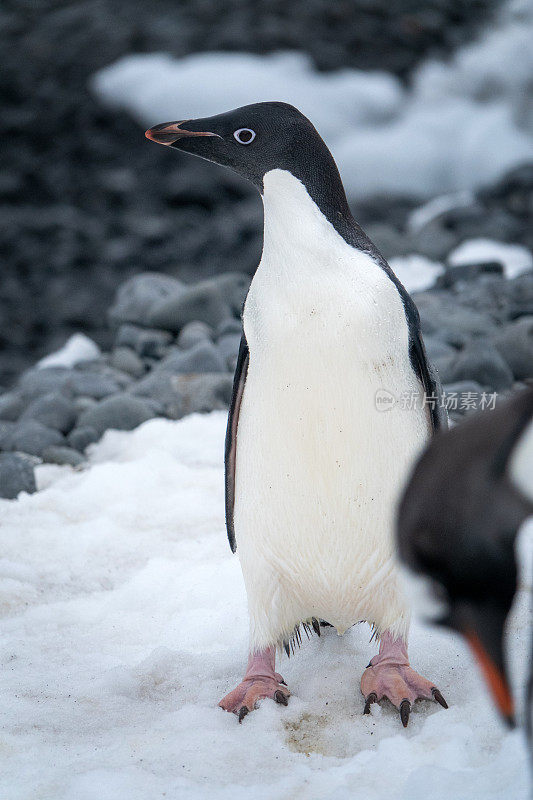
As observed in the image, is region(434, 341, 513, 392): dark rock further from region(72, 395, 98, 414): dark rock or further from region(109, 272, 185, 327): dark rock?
region(109, 272, 185, 327): dark rock

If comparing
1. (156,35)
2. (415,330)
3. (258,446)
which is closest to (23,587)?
(258,446)

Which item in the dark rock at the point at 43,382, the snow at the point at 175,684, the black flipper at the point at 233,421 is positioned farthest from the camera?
the dark rock at the point at 43,382

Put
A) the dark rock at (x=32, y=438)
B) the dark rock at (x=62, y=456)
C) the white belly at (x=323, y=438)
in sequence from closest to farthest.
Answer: the white belly at (x=323, y=438)
the dark rock at (x=62, y=456)
the dark rock at (x=32, y=438)

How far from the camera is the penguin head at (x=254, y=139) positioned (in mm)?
1940

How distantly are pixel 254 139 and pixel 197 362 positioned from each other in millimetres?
2539

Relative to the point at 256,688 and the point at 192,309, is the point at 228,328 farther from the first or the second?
the point at 256,688

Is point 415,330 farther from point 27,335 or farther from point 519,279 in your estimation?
point 27,335

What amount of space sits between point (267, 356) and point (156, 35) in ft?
33.8

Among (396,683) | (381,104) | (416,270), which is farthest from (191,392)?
(381,104)

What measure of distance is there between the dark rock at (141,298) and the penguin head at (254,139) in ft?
10.9

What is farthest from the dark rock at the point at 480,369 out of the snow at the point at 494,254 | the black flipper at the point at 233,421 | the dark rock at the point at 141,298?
the snow at the point at 494,254

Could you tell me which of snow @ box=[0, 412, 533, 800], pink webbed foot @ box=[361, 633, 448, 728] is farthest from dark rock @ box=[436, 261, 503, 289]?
pink webbed foot @ box=[361, 633, 448, 728]

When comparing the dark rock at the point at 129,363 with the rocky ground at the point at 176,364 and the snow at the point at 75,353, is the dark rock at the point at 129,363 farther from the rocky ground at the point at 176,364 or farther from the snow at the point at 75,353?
the snow at the point at 75,353

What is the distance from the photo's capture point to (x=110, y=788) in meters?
1.61
